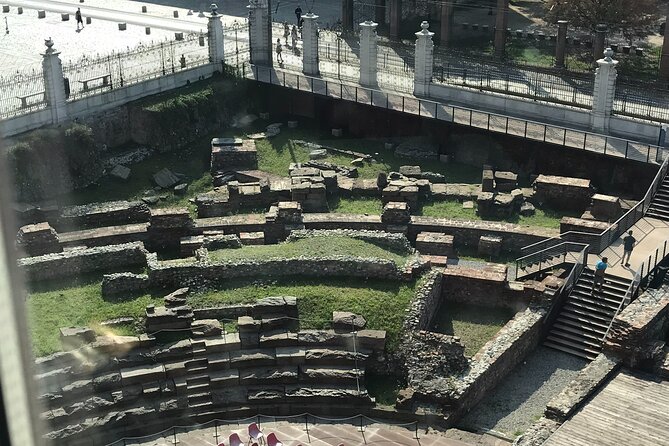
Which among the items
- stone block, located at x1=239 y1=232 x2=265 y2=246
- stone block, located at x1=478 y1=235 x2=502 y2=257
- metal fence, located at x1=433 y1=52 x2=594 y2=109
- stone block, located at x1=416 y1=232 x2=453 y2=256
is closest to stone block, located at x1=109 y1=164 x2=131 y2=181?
stone block, located at x1=239 y1=232 x2=265 y2=246

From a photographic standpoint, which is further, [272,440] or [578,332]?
[578,332]

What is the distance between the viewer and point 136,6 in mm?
48188

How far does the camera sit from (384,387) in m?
20.0

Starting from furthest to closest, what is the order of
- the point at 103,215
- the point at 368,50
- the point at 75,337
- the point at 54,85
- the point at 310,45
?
the point at 310,45, the point at 368,50, the point at 54,85, the point at 103,215, the point at 75,337

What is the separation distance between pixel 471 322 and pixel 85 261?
9.63 meters

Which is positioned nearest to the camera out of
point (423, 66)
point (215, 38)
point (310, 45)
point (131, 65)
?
point (131, 65)

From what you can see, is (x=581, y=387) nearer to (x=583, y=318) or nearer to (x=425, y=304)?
(x=583, y=318)

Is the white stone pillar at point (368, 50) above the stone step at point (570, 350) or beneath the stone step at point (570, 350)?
above

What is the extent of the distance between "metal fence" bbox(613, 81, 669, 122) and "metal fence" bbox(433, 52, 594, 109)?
106 cm

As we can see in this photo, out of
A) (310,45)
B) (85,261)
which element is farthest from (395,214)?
(310,45)

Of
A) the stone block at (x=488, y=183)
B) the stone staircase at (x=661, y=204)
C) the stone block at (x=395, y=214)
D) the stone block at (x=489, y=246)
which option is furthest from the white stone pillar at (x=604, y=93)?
the stone block at (x=395, y=214)

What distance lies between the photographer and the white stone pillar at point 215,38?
3428cm

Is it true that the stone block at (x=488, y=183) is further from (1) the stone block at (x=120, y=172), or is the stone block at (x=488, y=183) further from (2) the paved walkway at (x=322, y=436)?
(1) the stone block at (x=120, y=172)

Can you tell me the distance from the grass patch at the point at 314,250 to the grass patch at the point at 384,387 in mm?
3448
